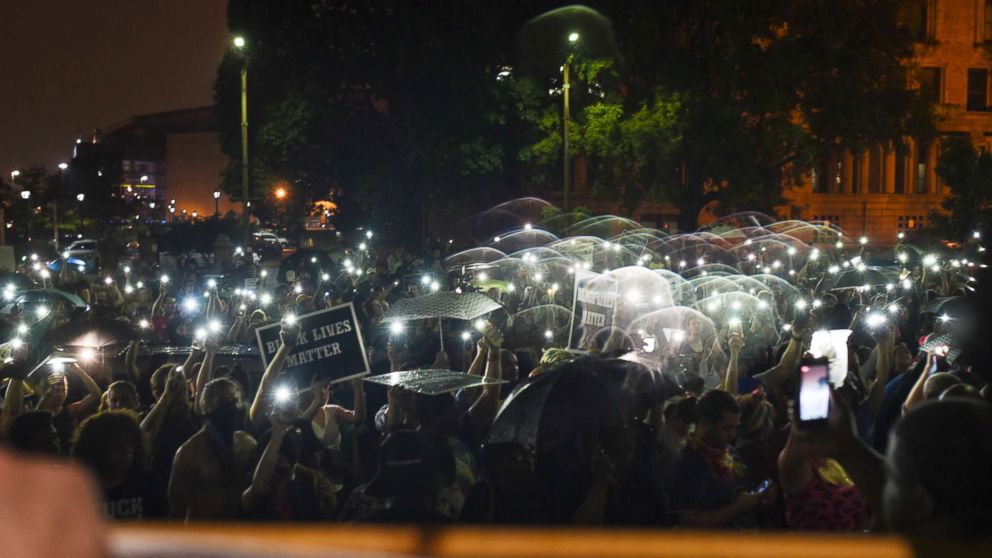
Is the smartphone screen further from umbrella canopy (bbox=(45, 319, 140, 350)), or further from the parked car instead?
the parked car

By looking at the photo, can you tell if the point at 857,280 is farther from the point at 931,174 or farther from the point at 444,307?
the point at 931,174

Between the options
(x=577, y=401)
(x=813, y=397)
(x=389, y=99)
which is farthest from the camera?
(x=389, y=99)

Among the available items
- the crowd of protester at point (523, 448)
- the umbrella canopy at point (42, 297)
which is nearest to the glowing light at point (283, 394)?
the crowd of protester at point (523, 448)

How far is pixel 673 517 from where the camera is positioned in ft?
16.3

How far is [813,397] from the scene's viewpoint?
3.09 metres

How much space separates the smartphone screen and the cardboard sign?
3479mm

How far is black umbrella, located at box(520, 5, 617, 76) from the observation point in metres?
35.7

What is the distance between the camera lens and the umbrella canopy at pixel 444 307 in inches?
438

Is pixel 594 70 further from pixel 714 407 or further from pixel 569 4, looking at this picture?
pixel 714 407

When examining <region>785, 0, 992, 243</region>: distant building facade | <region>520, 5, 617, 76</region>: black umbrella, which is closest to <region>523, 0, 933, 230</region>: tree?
<region>520, 5, 617, 76</region>: black umbrella

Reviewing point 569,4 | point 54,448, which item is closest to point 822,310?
point 54,448

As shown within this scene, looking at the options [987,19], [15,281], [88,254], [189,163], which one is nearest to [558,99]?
[88,254]

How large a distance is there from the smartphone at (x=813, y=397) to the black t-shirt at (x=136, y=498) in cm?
316

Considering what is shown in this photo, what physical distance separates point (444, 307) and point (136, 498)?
6405 mm
